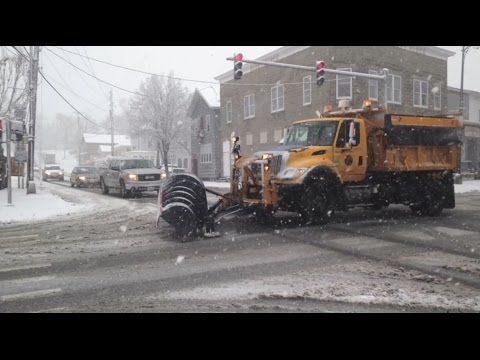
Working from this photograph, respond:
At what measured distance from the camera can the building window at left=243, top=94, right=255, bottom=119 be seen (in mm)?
36312

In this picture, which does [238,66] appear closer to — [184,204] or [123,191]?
[123,191]

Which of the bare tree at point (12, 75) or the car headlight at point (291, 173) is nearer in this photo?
the car headlight at point (291, 173)

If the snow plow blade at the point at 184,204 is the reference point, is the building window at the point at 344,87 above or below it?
above

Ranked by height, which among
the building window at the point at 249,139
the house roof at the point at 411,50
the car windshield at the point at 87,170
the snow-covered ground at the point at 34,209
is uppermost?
the house roof at the point at 411,50

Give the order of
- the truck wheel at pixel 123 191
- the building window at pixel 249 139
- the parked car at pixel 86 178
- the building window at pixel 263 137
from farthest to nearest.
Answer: the building window at pixel 249 139 < the building window at pixel 263 137 < the parked car at pixel 86 178 < the truck wheel at pixel 123 191

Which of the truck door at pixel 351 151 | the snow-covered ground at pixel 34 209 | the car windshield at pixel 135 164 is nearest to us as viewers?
the truck door at pixel 351 151

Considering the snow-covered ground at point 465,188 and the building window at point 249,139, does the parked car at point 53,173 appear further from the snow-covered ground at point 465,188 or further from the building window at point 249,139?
the snow-covered ground at point 465,188

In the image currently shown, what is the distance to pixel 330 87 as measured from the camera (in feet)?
90.9

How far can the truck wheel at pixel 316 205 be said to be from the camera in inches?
417

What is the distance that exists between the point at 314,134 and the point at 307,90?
19101 millimetres

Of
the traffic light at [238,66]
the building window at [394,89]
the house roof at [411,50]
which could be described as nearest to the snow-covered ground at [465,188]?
the building window at [394,89]

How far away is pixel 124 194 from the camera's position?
20.8 m

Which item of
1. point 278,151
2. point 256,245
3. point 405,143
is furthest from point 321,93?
point 256,245

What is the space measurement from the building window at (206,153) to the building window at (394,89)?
19478 mm
